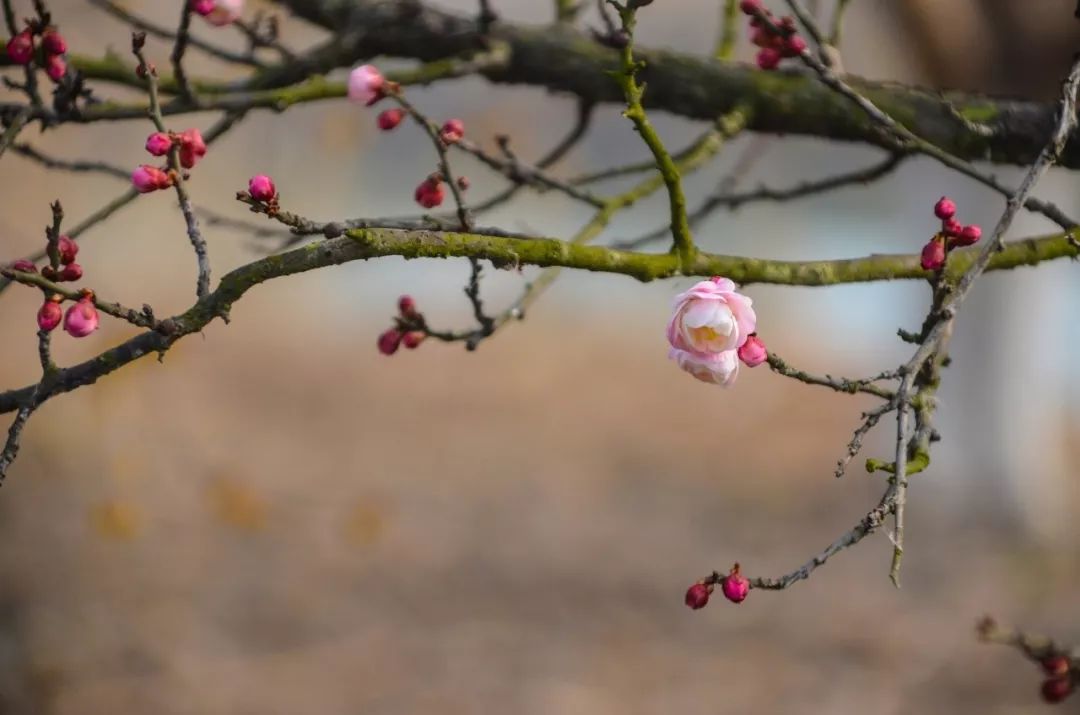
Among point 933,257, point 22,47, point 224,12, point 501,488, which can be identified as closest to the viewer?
point 933,257

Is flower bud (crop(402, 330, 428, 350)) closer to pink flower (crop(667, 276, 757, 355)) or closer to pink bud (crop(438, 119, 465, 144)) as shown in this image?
pink bud (crop(438, 119, 465, 144))

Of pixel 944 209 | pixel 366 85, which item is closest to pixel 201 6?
pixel 366 85

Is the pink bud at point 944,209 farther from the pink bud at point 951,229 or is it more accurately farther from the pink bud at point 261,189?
the pink bud at point 261,189

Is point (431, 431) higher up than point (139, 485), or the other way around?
point (431, 431)

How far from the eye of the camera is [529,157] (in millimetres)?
8102

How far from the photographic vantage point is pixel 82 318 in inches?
37.4

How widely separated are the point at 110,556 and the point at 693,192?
5.91 m

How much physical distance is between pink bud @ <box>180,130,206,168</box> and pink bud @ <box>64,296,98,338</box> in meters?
0.20

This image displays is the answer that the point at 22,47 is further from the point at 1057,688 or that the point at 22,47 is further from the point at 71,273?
the point at 1057,688

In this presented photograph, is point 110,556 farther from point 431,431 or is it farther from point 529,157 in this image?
point 529,157

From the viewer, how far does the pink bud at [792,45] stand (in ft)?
4.06

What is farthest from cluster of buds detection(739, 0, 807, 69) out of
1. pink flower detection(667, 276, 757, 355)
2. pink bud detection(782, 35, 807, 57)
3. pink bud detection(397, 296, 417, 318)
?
pink bud detection(397, 296, 417, 318)

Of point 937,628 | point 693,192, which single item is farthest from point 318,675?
point 693,192

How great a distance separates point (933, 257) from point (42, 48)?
1.09m
